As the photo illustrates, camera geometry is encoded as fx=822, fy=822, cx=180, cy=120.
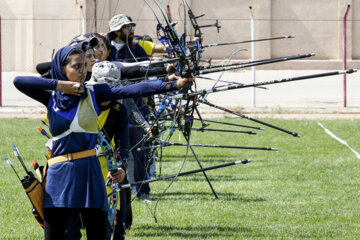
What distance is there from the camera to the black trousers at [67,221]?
497 cm

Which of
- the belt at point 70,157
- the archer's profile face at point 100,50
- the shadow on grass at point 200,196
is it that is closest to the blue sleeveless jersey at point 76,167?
the belt at point 70,157

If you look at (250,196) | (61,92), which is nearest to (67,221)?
(61,92)

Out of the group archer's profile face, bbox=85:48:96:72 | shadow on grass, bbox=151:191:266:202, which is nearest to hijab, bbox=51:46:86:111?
archer's profile face, bbox=85:48:96:72

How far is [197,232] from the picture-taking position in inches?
286

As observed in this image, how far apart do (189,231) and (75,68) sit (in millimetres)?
2735

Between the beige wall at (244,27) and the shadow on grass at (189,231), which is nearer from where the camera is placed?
the shadow on grass at (189,231)

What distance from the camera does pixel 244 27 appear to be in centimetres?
2902

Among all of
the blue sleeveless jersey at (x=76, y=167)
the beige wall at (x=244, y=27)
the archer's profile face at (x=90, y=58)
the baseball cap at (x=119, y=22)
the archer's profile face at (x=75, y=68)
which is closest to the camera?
the blue sleeveless jersey at (x=76, y=167)

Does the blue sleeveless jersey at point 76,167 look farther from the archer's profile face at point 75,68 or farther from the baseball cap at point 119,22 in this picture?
the baseball cap at point 119,22

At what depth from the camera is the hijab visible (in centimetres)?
499

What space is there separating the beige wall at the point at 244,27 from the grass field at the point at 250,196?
13.6 meters

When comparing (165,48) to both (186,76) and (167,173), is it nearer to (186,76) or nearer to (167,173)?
(167,173)

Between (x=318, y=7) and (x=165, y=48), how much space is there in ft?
70.8

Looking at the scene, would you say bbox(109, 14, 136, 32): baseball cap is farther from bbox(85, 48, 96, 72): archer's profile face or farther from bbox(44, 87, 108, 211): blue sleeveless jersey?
bbox(44, 87, 108, 211): blue sleeveless jersey
